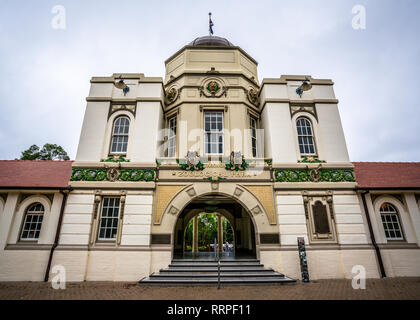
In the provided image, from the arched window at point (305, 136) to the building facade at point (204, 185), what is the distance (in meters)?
0.07

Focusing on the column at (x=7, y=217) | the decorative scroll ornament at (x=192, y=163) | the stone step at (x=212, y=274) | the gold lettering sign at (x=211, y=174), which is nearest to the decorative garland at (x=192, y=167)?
the decorative scroll ornament at (x=192, y=163)

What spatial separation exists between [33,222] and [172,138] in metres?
8.07

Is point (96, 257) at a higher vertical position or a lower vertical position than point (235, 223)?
lower

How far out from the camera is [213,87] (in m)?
12.9

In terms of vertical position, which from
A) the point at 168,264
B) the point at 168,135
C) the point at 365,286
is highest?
the point at 168,135

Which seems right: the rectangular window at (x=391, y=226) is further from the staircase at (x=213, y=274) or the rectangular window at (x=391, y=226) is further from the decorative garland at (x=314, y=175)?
the staircase at (x=213, y=274)

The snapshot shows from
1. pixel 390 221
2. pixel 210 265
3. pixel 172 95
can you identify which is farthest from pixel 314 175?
pixel 172 95

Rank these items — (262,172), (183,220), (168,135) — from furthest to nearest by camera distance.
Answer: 1. (183,220)
2. (168,135)
3. (262,172)

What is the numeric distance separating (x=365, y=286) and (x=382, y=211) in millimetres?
4304

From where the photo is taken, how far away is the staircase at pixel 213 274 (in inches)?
328

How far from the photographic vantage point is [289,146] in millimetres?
11461

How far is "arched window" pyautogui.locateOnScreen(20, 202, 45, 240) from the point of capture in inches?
392
